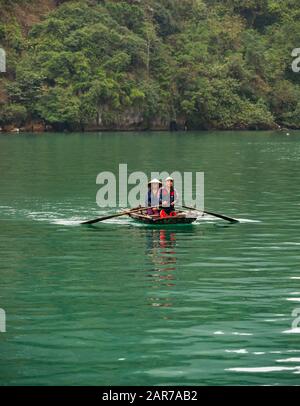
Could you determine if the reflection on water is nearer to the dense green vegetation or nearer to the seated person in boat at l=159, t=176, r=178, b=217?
the seated person in boat at l=159, t=176, r=178, b=217

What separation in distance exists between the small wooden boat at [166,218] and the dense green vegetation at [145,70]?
82.0 metres

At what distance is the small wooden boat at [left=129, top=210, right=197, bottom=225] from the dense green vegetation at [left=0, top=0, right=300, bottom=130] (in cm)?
8196

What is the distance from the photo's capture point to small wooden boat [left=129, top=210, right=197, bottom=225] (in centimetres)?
3038

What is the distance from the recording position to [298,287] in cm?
2095

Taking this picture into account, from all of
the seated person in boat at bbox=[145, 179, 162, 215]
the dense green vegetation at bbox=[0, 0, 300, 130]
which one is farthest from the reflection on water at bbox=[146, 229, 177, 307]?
the dense green vegetation at bbox=[0, 0, 300, 130]

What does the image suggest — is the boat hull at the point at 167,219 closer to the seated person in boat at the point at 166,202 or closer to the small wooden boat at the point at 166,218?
the small wooden boat at the point at 166,218

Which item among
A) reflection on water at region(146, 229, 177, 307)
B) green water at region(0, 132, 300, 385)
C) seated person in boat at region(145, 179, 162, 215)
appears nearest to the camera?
green water at region(0, 132, 300, 385)

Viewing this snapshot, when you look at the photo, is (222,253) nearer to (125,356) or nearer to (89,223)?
(89,223)

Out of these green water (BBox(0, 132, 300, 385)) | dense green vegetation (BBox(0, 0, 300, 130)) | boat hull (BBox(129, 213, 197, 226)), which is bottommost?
green water (BBox(0, 132, 300, 385))

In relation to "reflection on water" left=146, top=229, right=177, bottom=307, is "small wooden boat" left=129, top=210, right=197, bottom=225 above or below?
above

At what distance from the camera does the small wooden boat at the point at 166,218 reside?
3038cm

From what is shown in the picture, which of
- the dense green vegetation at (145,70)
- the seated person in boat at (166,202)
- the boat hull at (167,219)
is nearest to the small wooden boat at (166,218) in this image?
the boat hull at (167,219)
